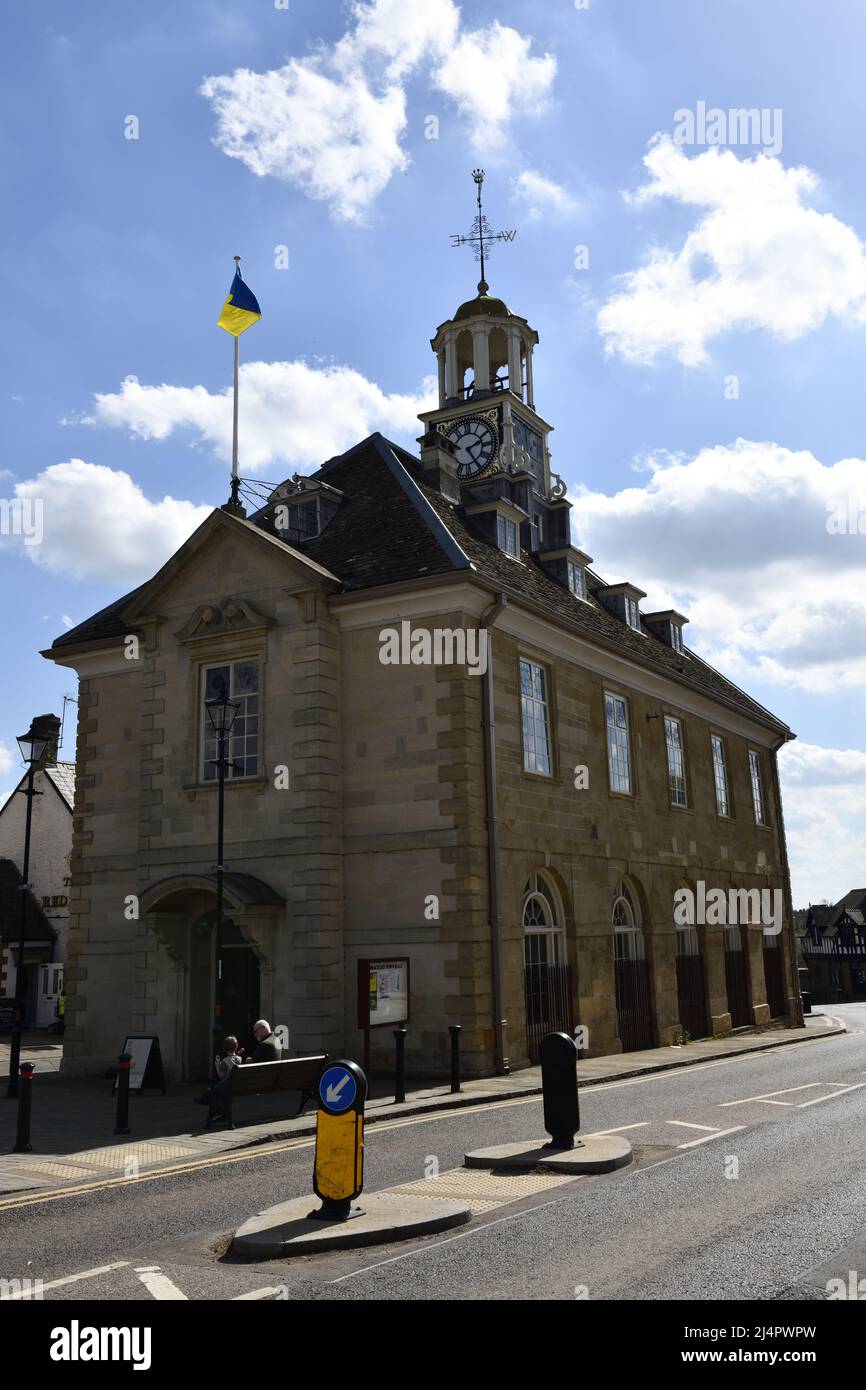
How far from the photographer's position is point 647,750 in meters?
27.5

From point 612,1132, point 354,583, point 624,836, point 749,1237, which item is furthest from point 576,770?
point 749,1237

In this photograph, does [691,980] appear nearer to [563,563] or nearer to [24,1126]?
[563,563]

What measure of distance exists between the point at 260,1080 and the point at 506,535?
47.4ft

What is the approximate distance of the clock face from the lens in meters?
29.5

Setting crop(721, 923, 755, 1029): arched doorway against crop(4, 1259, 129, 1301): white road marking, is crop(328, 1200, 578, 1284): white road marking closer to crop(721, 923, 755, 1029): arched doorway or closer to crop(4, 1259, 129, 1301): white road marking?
crop(4, 1259, 129, 1301): white road marking

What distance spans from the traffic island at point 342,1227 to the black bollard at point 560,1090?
2.54 meters

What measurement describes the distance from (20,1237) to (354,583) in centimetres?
1394

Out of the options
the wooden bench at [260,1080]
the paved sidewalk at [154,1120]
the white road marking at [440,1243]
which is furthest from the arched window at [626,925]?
the white road marking at [440,1243]

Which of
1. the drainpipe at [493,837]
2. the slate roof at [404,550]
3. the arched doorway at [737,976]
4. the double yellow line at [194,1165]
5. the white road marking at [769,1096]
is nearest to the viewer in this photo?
the double yellow line at [194,1165]

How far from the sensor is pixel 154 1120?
1535cm

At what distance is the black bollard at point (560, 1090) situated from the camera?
11.5 meters

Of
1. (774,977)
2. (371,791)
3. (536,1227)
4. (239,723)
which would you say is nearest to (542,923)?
(371,791)

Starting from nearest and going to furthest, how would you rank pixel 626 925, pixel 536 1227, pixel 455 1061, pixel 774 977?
pixel 536 1227 → pixel 455 1061 → pixel 626 925 → pixel 774 977

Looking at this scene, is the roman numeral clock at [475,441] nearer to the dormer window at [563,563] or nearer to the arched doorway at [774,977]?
the dormer window at [563,563]
